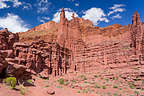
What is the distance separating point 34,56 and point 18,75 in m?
11.9

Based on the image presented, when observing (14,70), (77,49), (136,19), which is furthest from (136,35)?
(14,70)

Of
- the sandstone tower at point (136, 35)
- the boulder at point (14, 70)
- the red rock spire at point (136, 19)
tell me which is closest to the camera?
the boulder at point (14, 70)

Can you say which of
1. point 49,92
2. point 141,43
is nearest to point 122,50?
point 141,43

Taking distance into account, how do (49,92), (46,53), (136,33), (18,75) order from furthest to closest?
(136,33) < (46,53) < (18,75) < (49,92)

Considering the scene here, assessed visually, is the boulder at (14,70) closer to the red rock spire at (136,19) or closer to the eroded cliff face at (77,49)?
the eroded cliff face at (77,49)

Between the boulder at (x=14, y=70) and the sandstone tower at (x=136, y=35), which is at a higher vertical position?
the sandstone tower at (x=136, y=35)

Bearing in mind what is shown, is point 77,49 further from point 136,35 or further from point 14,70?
point 14,70

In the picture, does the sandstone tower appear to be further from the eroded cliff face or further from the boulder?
the boulder

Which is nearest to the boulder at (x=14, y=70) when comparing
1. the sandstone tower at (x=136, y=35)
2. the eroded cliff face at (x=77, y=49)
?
the eroded cliff face at (x=77, y=49)

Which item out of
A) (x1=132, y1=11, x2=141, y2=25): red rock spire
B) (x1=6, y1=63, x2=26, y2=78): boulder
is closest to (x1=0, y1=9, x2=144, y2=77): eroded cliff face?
(x1=132, y1=11, x2=141, y2=25): red rock spire

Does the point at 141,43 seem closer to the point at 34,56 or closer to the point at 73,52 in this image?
the point at 73,52

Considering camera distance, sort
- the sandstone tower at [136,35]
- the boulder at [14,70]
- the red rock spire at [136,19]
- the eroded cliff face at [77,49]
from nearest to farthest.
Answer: the boulder at [14,70]
the eroded cliff face at [77,49]
the sandstone tower at [136,35]
the red rock spire at [136,19]

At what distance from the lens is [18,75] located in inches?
519

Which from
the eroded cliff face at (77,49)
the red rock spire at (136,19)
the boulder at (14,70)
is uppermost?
the red rock spire at (136,19)
